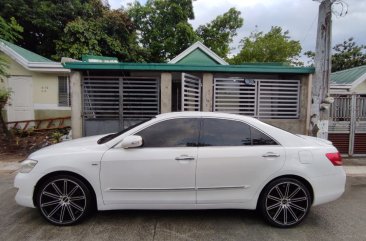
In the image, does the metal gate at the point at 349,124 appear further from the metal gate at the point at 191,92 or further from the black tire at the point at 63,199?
the black tire at the point at 63,199

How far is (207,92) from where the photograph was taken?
8.09 metres

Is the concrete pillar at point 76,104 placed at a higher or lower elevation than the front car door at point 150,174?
higher

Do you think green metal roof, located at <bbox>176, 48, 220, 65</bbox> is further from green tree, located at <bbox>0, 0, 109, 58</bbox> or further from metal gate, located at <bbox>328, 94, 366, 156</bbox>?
green tree, located at <bbox>0, 0, 109, 58</bbox>

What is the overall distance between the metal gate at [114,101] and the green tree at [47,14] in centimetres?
1371

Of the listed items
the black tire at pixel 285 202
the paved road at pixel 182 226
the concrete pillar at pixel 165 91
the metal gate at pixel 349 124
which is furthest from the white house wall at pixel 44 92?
the black tire at pixel 285 202

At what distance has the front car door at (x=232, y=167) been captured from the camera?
366 cm

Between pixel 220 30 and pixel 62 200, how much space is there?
22061 millimetres

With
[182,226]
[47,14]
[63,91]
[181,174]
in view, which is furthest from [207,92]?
[47,14]

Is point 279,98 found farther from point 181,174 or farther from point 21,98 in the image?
point 21,98

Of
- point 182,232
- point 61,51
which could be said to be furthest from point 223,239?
point 61,51

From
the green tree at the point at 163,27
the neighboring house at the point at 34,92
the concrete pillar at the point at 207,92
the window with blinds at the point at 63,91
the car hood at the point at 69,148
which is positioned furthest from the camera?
the green tree at the point at 163,27

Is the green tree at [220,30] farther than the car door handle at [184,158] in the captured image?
Yes

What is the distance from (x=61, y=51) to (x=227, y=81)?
12.5 m

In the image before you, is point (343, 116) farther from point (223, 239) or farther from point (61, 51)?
point (61, 51)
